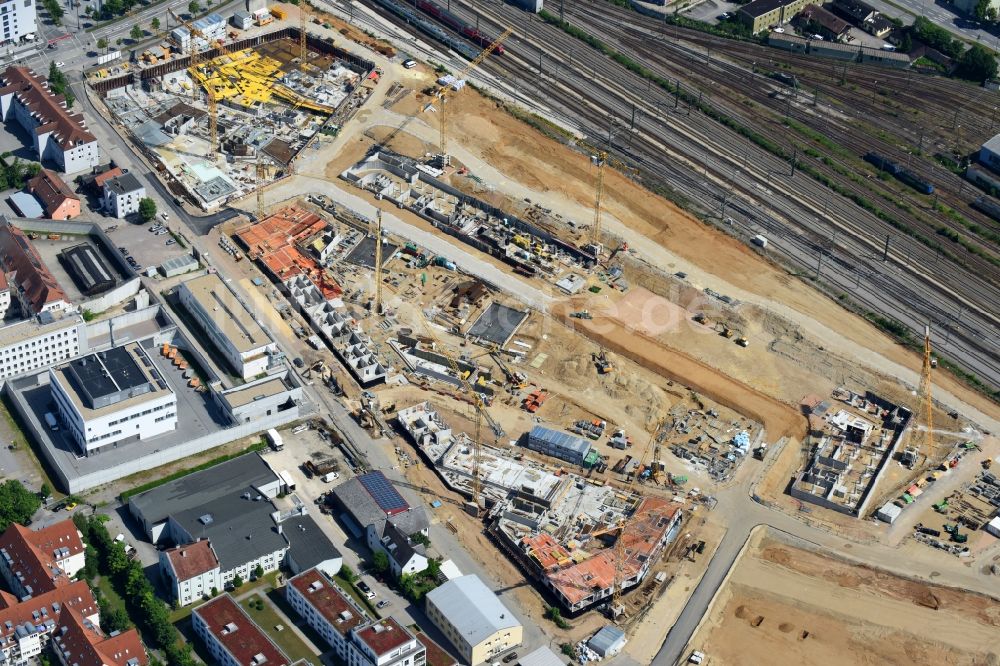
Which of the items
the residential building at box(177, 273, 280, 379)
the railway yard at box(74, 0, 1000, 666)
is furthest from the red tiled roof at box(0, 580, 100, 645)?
the residential building at box(177, 273, 280, 379)

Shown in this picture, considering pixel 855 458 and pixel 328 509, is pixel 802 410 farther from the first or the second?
pixel 328 509

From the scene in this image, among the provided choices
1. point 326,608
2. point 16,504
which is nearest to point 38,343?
point 16,504

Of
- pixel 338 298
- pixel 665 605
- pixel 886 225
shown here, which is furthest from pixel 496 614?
pixel 886 225

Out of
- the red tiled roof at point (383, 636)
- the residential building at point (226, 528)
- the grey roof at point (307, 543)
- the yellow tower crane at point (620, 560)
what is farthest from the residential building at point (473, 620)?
the residential building at point (226, 528)

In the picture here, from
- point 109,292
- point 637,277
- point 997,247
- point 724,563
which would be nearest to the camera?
point 724,563

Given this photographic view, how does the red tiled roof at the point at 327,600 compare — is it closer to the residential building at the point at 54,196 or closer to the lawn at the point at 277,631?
the lawn at the point at 277,631

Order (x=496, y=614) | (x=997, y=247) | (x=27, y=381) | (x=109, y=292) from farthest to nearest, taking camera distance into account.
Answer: (x=997, y=247) < (x=109, y=292) < (x=27, y=381) < (x=496, y=614)

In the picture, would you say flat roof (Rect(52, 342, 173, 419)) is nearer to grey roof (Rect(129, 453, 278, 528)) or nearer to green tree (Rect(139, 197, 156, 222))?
grey roof (Rect(129, 453, 278, 528))
